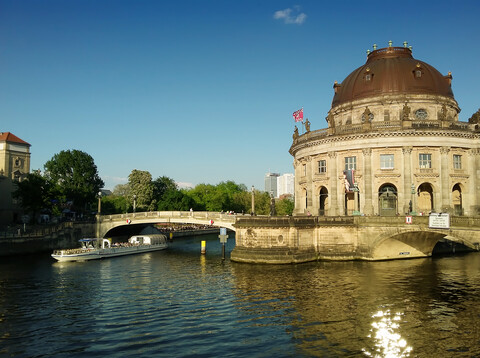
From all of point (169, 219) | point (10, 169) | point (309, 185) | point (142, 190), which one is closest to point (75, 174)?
point (10, 169)

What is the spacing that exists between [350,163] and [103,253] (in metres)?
35.7

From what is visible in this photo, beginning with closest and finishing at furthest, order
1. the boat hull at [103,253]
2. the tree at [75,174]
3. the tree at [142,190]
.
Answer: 1. the boat hull at [103,253]
2. the tree at [75,174]
3. the tree at [142,190]

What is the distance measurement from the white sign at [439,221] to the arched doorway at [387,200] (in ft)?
47.5

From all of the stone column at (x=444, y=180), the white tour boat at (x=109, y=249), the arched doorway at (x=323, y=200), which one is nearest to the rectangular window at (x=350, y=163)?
the arched doorway at (x=323, y=200)

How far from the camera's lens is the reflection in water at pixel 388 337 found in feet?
68.6

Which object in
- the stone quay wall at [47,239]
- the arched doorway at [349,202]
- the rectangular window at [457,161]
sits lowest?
the stone quay wall at [47,239]

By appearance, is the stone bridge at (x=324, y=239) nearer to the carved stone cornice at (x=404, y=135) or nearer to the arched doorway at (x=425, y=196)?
the arched doorway at (x=425, y=196)

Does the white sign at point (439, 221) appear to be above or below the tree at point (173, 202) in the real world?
below

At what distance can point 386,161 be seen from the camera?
177 feet

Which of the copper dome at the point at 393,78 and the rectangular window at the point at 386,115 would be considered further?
the copper dome at the point at 393,78

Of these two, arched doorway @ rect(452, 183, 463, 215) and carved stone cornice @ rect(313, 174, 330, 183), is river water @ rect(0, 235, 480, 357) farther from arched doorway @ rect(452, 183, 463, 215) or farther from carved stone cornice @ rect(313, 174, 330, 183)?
carved stone cornice @ rect(313, 174, 330, 183)

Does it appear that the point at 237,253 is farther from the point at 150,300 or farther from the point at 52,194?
the point at 52,194

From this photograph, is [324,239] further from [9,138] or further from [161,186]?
→ [161,186]

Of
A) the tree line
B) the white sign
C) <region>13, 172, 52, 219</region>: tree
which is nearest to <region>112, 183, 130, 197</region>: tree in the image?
the tree line
